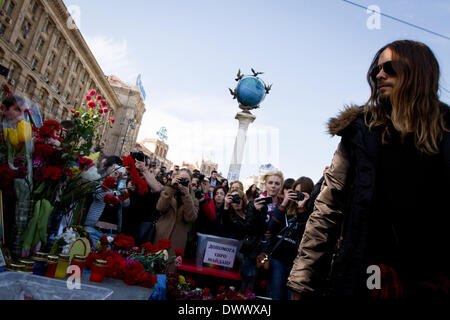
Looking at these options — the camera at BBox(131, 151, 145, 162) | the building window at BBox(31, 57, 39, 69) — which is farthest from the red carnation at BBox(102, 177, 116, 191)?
the building window at BBox(31, 57, 39, 69)

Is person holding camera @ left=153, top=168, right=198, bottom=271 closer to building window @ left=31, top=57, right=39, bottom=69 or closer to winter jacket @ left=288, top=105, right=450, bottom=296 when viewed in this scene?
winter jacket @ left=288, top=105, right=450, bottom=296

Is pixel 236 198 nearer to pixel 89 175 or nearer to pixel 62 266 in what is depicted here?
pixel 89 175

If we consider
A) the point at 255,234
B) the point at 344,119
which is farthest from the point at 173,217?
the point at 344,119

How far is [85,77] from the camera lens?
4078 cm

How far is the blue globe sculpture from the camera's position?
1009cm

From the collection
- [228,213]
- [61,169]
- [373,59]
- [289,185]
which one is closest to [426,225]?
[373,59]

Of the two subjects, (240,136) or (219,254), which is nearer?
(219,254)

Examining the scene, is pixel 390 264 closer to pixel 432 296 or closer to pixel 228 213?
pixel 432 296

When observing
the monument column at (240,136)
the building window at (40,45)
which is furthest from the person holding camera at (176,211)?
the building window at (40,45)

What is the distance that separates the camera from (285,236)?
3.20 m

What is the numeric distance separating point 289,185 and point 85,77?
4346 cm

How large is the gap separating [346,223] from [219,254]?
2.50m

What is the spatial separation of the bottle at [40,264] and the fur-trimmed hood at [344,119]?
1503mm
